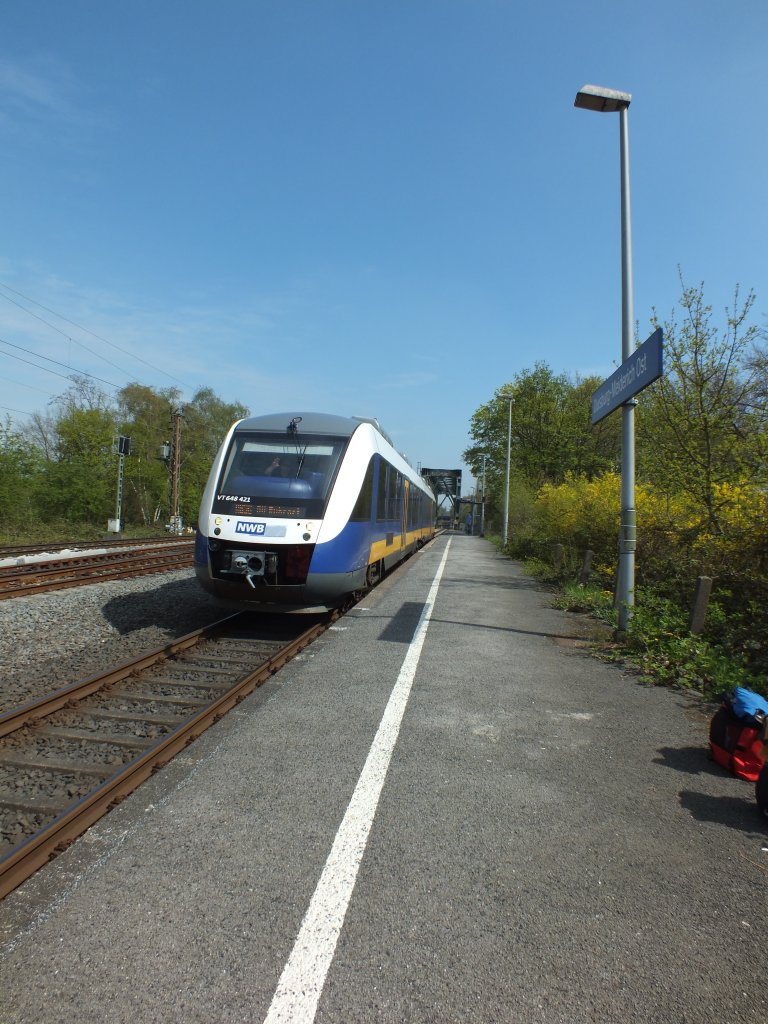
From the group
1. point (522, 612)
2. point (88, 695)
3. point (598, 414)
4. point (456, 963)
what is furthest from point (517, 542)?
point (456, 963)

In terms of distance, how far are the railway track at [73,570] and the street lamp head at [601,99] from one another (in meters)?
11.1

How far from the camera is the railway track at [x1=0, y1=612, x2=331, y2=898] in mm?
3209

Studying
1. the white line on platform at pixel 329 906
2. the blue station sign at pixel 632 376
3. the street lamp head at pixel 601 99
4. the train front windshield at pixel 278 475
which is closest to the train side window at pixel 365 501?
the train front windshield at pixel 278 475

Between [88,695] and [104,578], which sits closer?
[88,695]

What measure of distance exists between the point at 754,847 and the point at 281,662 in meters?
4.56

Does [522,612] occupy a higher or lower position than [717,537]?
lower

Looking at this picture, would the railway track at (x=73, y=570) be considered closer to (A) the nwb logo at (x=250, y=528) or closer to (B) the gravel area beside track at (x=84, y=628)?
(B) the gravel area beside track at (x=84, y=628)

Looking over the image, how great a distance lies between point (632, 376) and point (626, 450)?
3.35 ft

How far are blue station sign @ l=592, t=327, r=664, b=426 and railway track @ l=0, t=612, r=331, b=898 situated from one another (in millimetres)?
5159

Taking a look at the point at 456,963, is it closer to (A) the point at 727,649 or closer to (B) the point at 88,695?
(B) the point at 88,695

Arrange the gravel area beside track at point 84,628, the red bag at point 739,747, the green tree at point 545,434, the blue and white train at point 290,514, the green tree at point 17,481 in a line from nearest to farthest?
the red bag at point 739,747, the gravel area beside track at point 84,628, the blue and white train at point 290,514, the green tree at point 17,481, the green tree at point 545,434

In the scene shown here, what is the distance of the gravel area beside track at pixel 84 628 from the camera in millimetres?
6082

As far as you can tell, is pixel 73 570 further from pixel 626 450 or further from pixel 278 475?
pixel 626 450

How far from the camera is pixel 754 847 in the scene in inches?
124
